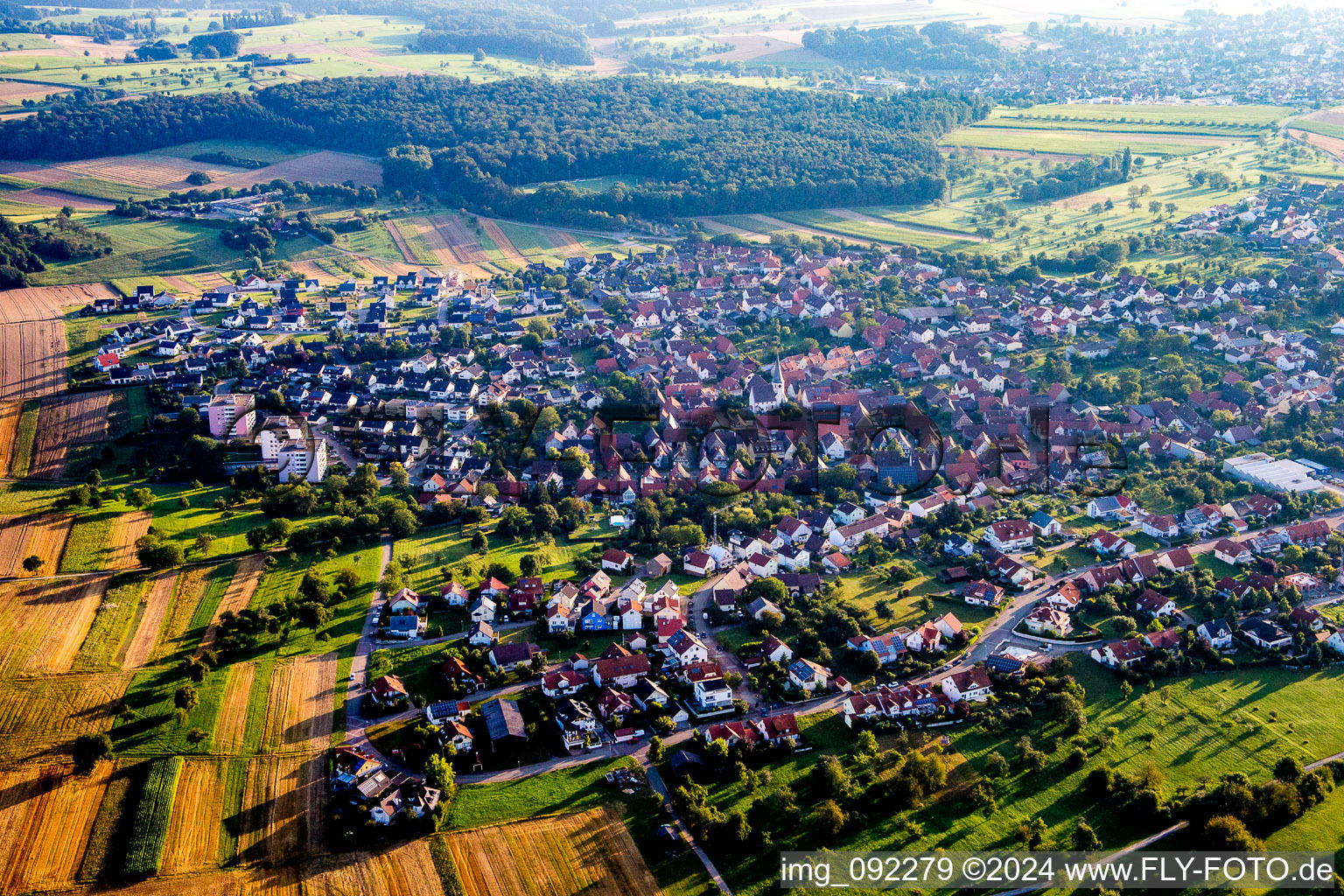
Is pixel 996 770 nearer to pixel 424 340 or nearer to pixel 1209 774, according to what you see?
pixel 1209 774

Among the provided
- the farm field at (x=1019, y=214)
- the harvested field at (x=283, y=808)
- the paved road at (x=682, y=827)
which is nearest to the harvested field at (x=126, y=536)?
the harvested field at (x=283, y=808)

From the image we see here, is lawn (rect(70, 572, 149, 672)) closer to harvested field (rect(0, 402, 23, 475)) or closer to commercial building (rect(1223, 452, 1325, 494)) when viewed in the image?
harvested field (rect(0, 402, 23, 475))

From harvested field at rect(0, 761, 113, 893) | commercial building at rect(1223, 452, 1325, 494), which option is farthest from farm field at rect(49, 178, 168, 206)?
commercial building at rect(1223, 452, 1325, 494)

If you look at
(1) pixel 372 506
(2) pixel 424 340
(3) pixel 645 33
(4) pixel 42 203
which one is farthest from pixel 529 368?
(3) pixel 645 33

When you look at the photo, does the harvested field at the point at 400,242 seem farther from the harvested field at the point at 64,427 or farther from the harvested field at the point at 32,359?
the harvested field at the point at 64,427

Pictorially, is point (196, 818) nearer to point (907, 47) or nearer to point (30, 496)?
point (30, 496)

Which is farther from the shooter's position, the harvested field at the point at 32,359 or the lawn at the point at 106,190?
the lawn at the point at 106,190
